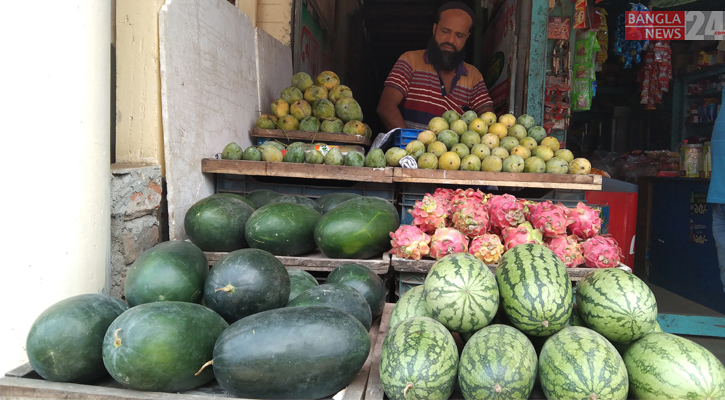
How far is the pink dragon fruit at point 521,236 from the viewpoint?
2366mm

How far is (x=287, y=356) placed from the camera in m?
1.40

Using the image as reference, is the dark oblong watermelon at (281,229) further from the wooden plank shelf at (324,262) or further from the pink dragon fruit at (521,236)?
the pink dragon fruit at (521,236)

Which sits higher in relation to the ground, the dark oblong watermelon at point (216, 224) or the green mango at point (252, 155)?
the green mango at point (252, 155)

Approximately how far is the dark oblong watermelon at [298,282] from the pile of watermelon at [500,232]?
51cm

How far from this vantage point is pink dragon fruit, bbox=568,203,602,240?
2.49m

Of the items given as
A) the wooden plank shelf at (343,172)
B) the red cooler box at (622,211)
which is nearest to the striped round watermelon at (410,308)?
the wooden plank shelf at (343,172)

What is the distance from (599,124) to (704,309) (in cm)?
472

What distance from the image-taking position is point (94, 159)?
6.62ft

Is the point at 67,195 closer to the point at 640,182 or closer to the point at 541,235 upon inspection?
the point at 541,235

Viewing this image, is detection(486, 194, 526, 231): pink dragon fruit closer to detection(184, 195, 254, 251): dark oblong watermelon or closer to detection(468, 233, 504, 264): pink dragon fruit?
detection(468, 233, 504, 264): pink dragon fruit

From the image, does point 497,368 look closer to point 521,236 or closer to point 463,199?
point 521,236

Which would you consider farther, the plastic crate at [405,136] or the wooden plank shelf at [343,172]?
the plastic crate at [405,136]

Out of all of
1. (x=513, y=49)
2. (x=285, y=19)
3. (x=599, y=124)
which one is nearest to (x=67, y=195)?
(x=285, y=19)

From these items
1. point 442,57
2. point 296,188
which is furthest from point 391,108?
point 296,188
